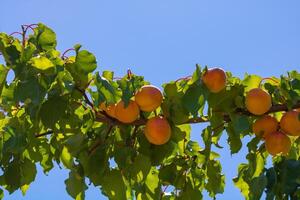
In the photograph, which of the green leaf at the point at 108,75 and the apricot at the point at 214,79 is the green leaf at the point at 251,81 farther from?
the green leaf at the point at 108,75

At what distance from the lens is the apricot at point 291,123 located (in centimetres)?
255

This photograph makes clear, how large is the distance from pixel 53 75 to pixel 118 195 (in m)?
0.67

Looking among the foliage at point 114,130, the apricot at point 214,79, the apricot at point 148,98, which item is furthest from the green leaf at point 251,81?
the apricot at point 148,98

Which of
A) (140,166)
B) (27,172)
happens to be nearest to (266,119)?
(140,166)

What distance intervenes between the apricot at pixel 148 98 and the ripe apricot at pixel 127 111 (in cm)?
2

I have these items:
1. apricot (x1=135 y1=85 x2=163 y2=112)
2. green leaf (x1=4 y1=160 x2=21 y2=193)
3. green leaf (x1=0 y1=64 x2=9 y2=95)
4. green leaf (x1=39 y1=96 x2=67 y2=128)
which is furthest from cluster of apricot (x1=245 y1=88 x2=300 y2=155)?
green leaf (x1=4 y1=160 x2=21 y2=193)

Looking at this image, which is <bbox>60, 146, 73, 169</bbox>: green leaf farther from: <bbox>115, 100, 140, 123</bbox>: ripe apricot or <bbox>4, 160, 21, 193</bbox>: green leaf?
<bbox>115, 100, 140, 123</bbox>: ripe apricot

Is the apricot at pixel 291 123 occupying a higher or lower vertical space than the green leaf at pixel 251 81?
lower

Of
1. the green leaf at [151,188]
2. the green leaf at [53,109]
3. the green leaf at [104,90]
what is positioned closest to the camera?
the green leaf at [104,90]

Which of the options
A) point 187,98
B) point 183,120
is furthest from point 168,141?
point 187,98

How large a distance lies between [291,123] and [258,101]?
0.62 feet

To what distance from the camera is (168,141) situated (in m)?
2.78

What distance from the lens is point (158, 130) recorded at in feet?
8.45

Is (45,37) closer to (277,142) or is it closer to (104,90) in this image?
(104,90)
